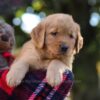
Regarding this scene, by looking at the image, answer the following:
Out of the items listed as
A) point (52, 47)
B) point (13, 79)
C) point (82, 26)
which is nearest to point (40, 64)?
point (52, 47)

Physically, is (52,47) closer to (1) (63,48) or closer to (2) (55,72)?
(1) (63,48)

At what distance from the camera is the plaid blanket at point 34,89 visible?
11.6 feet

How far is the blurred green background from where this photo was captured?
12.5 meters

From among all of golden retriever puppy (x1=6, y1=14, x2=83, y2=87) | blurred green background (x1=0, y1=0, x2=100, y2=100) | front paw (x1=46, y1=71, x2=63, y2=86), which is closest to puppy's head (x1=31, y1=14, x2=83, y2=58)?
golden retriever puppy (x1=6, y1=14, x2=83, y2=87)

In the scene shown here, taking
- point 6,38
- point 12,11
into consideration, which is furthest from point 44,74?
point 12,11

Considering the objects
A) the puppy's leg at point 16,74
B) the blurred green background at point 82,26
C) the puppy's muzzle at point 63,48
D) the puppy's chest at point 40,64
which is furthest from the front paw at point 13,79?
the blurred green background at point 82,26

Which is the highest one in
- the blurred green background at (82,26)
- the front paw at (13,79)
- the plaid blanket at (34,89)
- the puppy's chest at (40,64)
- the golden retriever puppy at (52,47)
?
the golden retriever puppy at (52,47)

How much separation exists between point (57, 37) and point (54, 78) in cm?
28

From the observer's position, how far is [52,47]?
3697 millimetres

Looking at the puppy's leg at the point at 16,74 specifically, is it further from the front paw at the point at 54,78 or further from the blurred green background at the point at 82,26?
the blurred green background at the point at 82,26

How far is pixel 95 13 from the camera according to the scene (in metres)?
12.7

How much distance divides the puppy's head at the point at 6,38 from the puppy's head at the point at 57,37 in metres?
0.19

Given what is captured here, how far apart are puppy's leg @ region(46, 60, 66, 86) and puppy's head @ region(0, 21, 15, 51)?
37 cm

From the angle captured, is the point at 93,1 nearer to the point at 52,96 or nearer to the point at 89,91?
the point at 89,91
